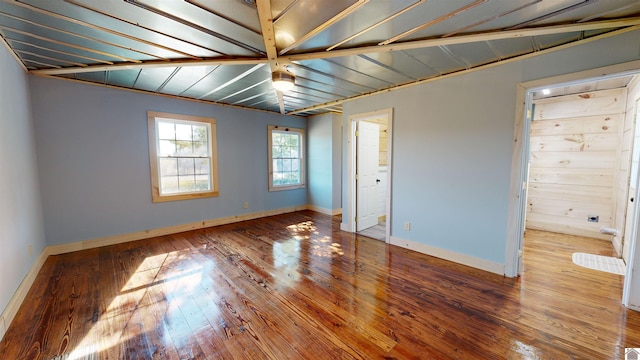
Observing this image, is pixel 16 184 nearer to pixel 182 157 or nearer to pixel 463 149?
Result: pixel 182 157

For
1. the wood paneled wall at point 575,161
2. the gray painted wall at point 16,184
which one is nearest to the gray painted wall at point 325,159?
the wood paneled wall at point 575,161

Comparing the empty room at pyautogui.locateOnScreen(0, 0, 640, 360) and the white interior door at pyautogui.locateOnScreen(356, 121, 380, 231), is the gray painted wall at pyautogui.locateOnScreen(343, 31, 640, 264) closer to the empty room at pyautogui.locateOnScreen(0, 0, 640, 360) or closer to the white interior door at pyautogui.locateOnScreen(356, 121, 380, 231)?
the empty room at pyautogui.locateOnScreen(0, 0, 640, 360)

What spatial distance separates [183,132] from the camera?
442 centimetres

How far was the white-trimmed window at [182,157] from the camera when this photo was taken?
4082mm

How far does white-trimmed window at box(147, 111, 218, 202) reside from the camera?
408 centimetres

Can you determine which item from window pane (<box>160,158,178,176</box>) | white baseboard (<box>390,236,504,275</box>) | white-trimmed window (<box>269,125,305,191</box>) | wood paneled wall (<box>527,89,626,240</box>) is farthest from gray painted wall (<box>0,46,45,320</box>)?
wood paneled wall (<box>527,89,626,240</box>)

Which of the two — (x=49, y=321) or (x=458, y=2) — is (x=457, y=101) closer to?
(x=458, y=2)

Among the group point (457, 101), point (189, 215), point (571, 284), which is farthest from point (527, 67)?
point (189, 215)

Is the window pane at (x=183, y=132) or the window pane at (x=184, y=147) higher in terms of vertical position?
the window pane at (x=183, y=132)

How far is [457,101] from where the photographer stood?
3.04 meters

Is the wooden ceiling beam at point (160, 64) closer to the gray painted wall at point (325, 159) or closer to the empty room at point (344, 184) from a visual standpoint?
the empty room at point (344, 184)

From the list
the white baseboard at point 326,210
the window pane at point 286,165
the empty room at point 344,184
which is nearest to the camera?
the empty room at point 344,184

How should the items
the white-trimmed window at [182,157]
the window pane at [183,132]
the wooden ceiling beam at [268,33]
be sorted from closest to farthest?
the wooden ceiling beam at [268,33] < the white-trimmed window at [182,157] < the window pane at [183,132]

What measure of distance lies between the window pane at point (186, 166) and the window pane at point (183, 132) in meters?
0.40
